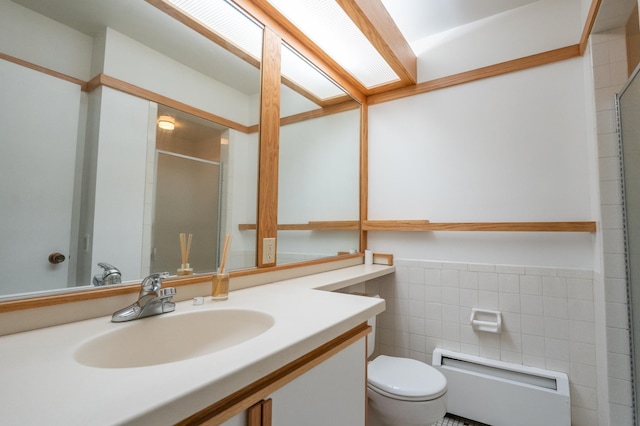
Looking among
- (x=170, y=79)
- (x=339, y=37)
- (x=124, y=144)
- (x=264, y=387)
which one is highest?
(x=339, y=37)

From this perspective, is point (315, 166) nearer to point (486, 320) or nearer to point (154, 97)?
point (154, 97)

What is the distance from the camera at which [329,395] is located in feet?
2.87

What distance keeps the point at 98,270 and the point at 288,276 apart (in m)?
0.85

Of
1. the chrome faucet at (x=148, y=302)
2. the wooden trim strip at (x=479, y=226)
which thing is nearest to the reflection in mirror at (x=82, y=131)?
the chrome faucet at (x=148, y=302)

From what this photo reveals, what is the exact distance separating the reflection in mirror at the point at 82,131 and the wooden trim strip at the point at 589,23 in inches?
73.3

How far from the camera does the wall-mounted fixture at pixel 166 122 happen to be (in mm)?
1316

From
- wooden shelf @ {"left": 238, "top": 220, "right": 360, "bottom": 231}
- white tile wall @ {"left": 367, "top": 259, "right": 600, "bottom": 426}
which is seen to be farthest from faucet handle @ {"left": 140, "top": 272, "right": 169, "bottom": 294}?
white tile wall @ {"left": 367, "top": 259, "right": 600, "bottom": 426}

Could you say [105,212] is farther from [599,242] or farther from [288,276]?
[599,242]

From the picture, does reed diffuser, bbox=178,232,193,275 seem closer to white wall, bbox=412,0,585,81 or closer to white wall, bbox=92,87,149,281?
white wall, bbox=92,87,149,281

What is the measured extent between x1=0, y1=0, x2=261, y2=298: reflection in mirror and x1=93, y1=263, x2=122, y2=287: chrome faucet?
0.03 metres

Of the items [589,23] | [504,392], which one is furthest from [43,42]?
[504,392]

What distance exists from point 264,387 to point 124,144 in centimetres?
108

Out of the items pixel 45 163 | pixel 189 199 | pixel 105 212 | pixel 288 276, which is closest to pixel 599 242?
pixel 288 276

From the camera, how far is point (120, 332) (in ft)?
2.63
